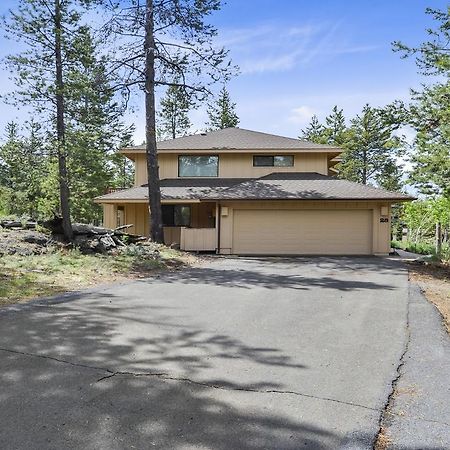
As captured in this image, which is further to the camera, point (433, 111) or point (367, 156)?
point (367, 156)

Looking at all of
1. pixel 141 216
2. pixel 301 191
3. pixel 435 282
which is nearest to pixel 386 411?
pixel 435 282

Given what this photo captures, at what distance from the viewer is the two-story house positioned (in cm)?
1695

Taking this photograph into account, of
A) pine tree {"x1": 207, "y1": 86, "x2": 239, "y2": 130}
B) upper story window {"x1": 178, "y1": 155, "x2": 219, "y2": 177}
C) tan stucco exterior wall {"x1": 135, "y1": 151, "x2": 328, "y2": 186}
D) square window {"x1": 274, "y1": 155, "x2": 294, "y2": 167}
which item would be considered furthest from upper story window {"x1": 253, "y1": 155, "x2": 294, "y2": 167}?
pine tree {"x1": 207, "y1": 86, "x2": 239, "y2": 130}

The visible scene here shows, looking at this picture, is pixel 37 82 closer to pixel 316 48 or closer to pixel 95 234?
pixel 95 234

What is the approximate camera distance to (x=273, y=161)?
818 inches

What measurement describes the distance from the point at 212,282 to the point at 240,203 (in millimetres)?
8169

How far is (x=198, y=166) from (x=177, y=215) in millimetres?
2978

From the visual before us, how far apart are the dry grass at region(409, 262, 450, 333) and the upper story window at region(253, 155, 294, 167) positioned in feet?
28.5

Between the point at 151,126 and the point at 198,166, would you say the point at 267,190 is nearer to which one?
the point at 198,166

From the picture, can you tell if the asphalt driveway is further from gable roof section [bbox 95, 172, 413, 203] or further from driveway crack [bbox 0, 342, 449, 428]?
gable roof section [bbox 95, 172, 413, 203]

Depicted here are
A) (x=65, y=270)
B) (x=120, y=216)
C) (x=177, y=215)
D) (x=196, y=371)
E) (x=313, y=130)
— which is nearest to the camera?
(x=196, y=371)

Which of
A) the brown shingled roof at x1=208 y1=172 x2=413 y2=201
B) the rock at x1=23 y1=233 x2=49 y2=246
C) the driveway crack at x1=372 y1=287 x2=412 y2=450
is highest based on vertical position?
the brown shingled roof at x1=208 y1=172 x2=413 y2=201

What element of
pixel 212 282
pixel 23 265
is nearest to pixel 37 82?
pixel 23 265

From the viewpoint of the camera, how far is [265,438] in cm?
264
